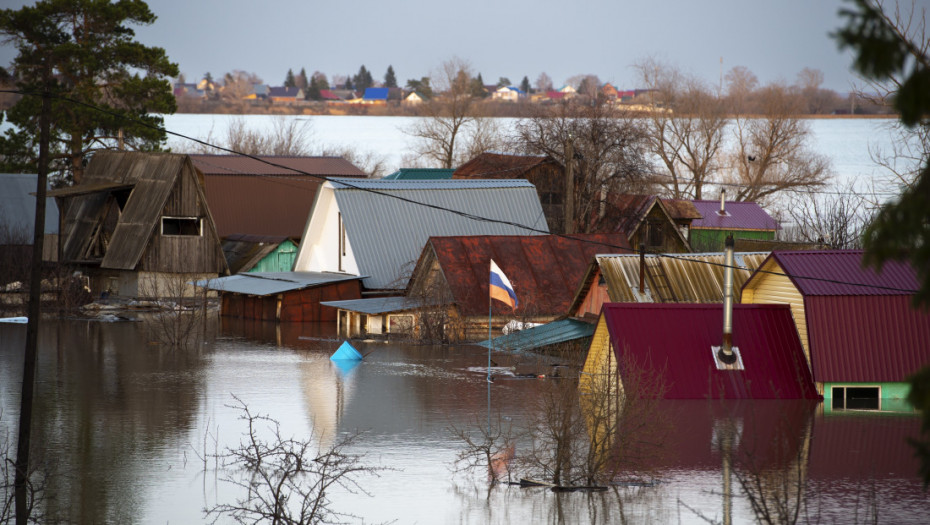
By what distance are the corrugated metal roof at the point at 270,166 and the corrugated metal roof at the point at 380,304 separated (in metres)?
24.4

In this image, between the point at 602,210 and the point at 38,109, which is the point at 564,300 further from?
the point at 38,109

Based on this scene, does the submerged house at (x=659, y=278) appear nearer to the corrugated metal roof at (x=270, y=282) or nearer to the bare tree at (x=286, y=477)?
the bare tree at (x=286, y=477)

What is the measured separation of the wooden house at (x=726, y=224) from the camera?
6175 cm

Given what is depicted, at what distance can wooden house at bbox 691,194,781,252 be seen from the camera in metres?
61.8

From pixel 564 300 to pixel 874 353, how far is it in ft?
43.9

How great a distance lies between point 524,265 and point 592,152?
2109cm

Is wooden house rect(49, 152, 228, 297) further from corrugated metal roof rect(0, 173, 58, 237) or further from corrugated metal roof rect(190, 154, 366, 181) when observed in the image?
corrugated metal roof rect(190, 154, 366, 181)

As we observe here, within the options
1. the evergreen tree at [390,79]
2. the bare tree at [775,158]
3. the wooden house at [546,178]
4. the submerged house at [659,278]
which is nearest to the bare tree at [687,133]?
the bare tree at [775,158]

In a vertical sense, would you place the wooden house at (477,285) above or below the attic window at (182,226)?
below

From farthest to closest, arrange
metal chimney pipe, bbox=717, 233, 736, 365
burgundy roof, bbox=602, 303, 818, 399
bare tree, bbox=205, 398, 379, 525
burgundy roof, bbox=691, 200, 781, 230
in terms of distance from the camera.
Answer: burgundy roof, bbox=691, 200, 781, 230 < metal chimney pipe, bbox=717, 233, 736, 365 < burgundy roof, bbox=602, 303, 818, 399 < bare tree, bbox=205, 398, 379, 525

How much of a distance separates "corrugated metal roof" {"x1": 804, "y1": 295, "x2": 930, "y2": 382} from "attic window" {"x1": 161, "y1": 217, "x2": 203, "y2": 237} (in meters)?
31.9

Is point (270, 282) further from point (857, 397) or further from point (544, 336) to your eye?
point (857, 397)

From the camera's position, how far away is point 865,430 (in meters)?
19.9

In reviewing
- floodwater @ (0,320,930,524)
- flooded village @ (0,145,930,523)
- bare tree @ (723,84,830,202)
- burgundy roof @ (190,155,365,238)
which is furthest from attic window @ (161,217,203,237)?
bare tree @ (723,84,830,202)
